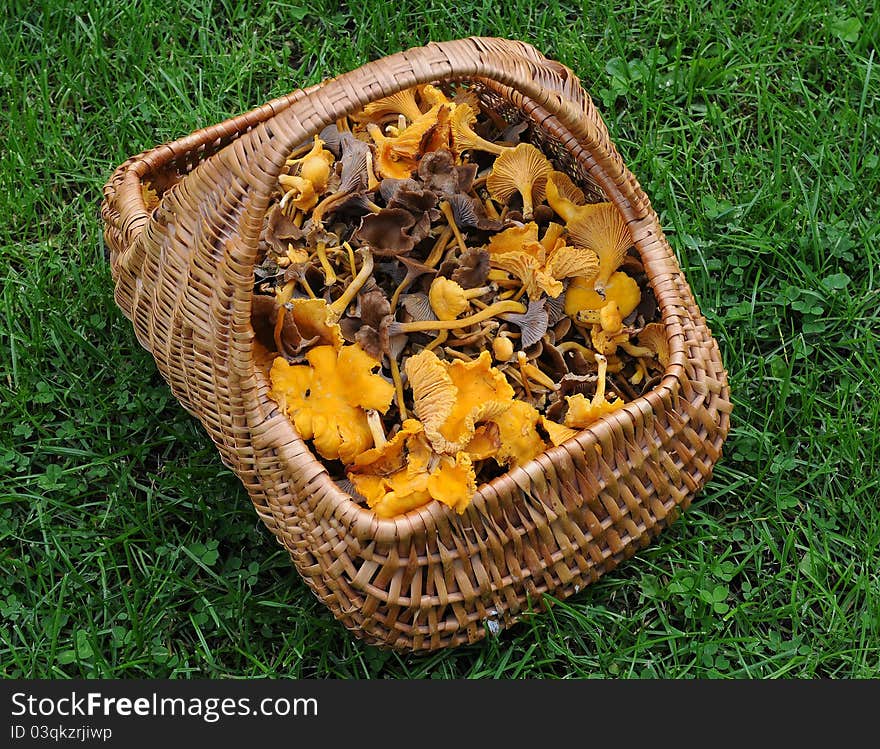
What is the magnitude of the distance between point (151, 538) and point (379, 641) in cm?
61

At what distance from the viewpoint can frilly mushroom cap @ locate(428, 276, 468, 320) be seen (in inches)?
85.1

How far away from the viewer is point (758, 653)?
2146 mm

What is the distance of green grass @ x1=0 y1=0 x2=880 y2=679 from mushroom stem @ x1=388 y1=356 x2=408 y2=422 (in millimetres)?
444

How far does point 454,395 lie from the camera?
1.98 metres

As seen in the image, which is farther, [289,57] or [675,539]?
[289,57]

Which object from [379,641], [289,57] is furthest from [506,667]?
[289,57]

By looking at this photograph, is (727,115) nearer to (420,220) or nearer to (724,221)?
(724,221)

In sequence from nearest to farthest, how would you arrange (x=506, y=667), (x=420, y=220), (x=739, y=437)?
(x=506, y=667), (x=420, y=220), (x=739, y=437)

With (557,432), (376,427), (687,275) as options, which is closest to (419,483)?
(376,427)

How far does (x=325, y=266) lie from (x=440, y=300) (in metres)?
0.26

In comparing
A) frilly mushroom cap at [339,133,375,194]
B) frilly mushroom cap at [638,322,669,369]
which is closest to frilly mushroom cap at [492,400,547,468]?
frilly mushroom cap at [638,322,669,369]

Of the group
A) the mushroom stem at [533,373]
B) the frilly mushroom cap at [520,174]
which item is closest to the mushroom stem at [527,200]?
the frilly mushroom cap at [520,174]

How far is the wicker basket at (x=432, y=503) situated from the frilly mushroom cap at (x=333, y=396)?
7cm

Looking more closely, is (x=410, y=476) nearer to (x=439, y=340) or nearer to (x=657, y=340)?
(x=439, y=340)
